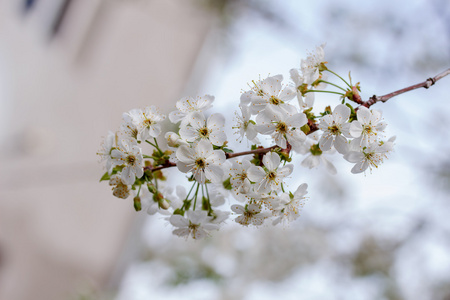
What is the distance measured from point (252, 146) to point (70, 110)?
3.42 metres

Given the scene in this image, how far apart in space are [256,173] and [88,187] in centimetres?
338

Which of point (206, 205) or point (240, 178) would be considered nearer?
point (240, 178)

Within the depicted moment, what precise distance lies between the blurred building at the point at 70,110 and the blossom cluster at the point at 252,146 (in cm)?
282

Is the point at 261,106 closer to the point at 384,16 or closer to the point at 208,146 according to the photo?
the point at 208,146

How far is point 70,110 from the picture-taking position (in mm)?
3830

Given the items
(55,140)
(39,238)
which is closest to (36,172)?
(55,140)

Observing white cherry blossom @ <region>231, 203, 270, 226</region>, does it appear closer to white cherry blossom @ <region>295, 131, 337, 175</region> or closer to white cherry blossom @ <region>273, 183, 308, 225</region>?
white cherry blossom @ <region>273, 183, 308, 225</region>

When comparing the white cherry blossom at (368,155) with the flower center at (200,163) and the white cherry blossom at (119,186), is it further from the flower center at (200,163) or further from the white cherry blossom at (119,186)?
the white cherry blossom at (119,186)

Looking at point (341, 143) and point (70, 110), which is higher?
point (70, 110)

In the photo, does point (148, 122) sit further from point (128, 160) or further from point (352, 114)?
point (352, 114)

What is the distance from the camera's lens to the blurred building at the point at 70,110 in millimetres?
3561

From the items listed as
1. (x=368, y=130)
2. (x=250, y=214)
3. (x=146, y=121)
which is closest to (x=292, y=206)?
(x=250, y=214)

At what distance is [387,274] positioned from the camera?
2289mm

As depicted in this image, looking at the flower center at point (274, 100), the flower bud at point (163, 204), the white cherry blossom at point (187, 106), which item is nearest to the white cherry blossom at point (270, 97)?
the flower center at point (274, 100)
